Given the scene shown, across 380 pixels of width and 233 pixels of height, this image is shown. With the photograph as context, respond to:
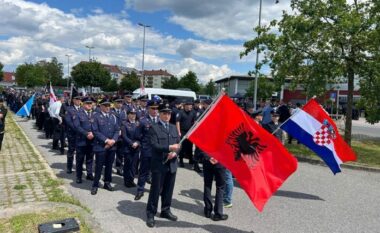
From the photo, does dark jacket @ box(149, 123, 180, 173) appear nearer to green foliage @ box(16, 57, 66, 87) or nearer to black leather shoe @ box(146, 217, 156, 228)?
black leather shoe @ box(146, 217, 156, 228)

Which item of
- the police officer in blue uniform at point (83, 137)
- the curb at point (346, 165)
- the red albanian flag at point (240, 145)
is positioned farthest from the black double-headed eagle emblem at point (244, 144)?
the curb at point (346, 165)

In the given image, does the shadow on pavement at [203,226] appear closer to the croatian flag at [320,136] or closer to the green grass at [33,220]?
the green grass at [33,220]

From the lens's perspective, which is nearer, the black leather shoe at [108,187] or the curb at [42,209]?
the curb at [42,209]

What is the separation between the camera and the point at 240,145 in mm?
5383

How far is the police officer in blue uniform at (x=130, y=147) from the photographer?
784 centimetres

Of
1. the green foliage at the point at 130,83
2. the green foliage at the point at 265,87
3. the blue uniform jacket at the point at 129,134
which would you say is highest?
the green foliage at the point at 130,83

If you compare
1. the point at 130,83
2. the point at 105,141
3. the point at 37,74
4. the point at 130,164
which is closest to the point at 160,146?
the point at 105,141

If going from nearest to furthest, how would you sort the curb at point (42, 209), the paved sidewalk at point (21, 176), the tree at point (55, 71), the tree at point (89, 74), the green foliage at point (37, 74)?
the curb at point (42, 209), the paved sidewalk at point (21, 176), the tree at point (89, 74), the green foliage at point (37, 74), the tree at point (55, 71)

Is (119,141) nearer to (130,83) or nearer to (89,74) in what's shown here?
(89,74)

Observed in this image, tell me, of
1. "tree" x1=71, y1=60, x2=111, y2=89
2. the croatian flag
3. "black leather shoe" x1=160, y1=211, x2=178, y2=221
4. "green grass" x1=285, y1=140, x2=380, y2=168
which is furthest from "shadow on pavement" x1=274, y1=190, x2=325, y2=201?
"tree" x1=71, y1=60, x2=111, y2=89

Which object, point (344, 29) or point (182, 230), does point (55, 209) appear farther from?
point (344, 29)

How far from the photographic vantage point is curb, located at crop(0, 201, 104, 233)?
5.44 meters

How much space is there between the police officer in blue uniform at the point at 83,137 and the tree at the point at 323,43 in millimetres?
8361

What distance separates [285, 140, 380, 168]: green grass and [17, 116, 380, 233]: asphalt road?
2718mm
